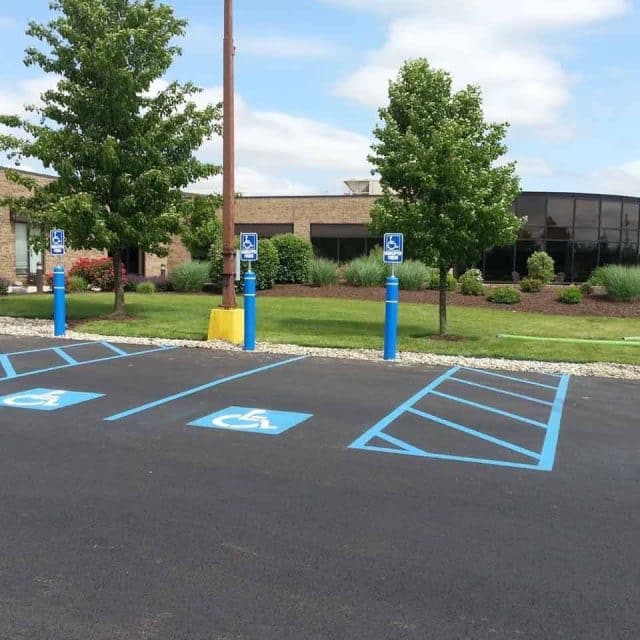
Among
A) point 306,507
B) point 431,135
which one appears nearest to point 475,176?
point 431,135

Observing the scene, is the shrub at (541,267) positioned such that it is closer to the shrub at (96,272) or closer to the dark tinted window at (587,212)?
the dark tinted window at (587,212)

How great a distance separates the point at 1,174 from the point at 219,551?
975 inches

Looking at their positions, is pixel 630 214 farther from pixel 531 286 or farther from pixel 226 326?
pixel 226 326

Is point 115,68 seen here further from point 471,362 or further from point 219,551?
point 219,551

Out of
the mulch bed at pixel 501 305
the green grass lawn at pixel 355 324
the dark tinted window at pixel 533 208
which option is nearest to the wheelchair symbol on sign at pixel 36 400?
the green grass lawn at pixel 355 324

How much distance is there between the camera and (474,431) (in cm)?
689

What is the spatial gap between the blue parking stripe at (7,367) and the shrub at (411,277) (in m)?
17.1

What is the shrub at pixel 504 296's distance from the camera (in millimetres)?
23078

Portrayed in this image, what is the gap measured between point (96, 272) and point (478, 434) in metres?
22.9

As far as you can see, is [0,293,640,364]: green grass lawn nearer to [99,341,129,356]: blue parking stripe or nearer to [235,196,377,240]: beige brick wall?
[99,341,129,356]: blue parking stripe

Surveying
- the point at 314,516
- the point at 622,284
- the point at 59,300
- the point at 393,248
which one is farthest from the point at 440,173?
the point at 622,284

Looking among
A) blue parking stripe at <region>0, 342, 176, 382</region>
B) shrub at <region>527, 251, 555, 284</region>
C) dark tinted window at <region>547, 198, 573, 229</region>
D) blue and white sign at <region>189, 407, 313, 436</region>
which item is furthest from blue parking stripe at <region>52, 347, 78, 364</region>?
dark tinted window at <region>547, 198, 573, 229</region>

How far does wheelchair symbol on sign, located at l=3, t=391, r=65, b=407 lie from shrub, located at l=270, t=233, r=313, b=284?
2026cm

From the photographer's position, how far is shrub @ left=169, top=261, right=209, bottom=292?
27.7 meters
